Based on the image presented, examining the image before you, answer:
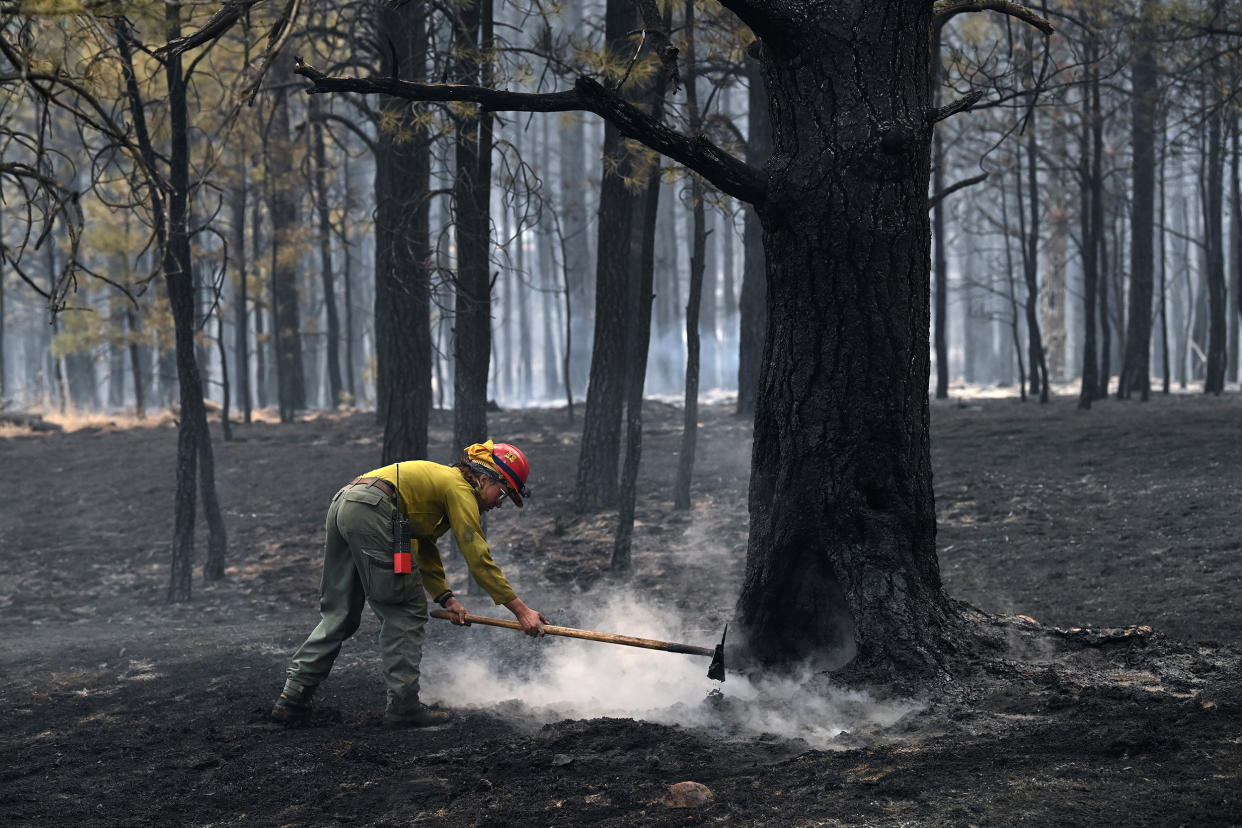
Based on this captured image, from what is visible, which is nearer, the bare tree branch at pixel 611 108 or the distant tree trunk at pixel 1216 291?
the bare tree branch at pixel 611 108

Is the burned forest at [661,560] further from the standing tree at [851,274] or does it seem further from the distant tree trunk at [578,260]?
the distant tree trunk at [578,260]

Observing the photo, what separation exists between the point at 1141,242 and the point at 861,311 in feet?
50.7

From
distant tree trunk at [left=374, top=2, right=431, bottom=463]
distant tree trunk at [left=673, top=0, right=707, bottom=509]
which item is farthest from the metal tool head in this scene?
distant tree trunk at [left=374, top=2, right=431, bottom=463]

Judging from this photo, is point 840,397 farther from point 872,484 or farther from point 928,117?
point 928,117

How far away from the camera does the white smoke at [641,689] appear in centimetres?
495

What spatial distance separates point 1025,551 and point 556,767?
19.1 feet

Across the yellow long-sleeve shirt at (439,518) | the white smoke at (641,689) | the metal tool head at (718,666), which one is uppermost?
the yellow long-sleeve shirt at (439,518)

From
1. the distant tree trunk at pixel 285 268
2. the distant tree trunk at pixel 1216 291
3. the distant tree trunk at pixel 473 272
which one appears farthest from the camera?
the distant tree trunk at pixel 285 268

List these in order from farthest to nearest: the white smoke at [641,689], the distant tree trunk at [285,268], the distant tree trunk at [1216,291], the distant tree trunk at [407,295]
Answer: the distant tree trunk at [285,268] → the distant tree trunk at [1216,291] → the distant tree trunk at [407,295] → the white smoke at [641,689]

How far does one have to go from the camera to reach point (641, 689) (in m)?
6.18

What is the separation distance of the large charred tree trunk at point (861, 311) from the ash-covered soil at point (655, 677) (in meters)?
0.52

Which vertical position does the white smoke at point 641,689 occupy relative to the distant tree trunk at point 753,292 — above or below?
below

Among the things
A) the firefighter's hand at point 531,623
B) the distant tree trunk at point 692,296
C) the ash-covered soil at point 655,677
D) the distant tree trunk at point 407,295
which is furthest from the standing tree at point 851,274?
the distant tree trunk at point 407,295

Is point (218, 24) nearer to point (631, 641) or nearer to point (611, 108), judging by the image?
point (611, 108)
